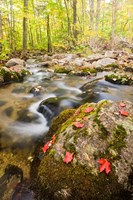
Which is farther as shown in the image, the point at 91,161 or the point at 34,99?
the point at 34,99

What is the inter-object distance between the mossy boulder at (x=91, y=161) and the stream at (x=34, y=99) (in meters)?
0.45

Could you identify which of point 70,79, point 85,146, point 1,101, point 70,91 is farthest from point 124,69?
point 85,146

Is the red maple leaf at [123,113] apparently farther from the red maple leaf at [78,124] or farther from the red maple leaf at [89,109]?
the red maple leaf at [78,124]

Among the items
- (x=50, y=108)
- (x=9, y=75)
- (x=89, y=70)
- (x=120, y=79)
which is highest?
(x=89, y=70)

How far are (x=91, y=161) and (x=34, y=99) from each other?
398 centimetres

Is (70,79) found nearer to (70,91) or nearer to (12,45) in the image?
(70,91)

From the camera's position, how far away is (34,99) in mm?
6074

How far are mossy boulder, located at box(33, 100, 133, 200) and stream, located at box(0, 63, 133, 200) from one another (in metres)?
0.45

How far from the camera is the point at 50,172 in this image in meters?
2.44

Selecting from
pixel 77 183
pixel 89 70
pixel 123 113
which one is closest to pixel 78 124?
pixel 123 113

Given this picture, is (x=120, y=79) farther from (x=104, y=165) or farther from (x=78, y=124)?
(x=104, y=165)

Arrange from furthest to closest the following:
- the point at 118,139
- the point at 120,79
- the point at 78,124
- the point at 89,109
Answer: the point at 120,79 < the point at 89,109 < the point at 78,124 < the point at 118,139

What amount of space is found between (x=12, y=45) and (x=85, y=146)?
2177 centimetres

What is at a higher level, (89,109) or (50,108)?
(89,109)
